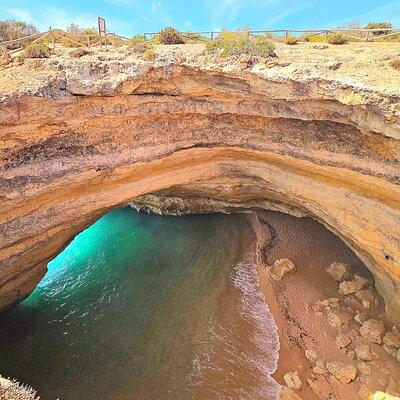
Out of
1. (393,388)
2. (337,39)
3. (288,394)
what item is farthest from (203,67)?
(393,388)

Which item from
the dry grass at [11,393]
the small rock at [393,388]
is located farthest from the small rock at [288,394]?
the dry grass at [11,393]

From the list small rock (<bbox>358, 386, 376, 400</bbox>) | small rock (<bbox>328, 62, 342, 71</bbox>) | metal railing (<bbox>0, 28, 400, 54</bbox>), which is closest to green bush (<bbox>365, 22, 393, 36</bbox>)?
metal railing (<bbox>0, 28, 400, 54</bbox>)

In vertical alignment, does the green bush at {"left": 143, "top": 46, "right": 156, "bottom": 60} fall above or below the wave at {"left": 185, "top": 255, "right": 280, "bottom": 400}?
above

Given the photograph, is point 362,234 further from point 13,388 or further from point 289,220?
point 13,388

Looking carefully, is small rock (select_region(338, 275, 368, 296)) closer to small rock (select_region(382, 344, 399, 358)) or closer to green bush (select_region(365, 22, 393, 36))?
small rock (select_region(382, 344, 399, 358))

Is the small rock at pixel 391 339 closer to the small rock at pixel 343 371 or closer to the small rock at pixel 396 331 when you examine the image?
the small rock at pixel 396 331

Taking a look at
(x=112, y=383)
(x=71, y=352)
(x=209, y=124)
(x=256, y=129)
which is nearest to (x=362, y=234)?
(x=256, y=129)
